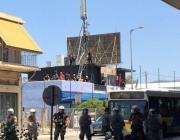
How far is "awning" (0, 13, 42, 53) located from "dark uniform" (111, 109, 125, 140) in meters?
15.6

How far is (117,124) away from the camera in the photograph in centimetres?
2331

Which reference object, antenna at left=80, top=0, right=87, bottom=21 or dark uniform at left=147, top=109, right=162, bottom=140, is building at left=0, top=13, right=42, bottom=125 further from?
antenna at left=80, top=0, right=87, bottom=21

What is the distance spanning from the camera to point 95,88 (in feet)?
211

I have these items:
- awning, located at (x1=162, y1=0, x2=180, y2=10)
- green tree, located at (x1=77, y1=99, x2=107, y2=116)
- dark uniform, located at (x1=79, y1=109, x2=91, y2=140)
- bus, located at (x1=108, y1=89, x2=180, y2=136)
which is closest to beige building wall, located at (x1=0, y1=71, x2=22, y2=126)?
bus, located at (x1=108, y1=89, x2=180, y2=136)

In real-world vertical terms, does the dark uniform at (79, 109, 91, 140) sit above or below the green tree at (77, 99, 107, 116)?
below

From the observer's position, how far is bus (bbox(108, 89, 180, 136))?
94.6 feet

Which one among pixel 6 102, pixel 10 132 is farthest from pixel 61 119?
pixel 6 102

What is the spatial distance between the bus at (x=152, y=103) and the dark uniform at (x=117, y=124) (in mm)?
2338

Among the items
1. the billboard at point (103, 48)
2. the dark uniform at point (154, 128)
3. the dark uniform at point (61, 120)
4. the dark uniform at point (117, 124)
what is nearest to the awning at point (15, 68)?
the dark uniform at point (117, 124)

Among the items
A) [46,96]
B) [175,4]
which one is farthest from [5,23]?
[175,4]

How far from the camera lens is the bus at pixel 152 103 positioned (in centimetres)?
2884

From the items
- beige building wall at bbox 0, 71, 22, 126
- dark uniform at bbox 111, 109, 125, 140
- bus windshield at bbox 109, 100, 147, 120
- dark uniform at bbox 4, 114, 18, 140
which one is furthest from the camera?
beige building wall at bbox 0, 71, 22, 126

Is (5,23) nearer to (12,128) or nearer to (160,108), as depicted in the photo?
(160,108)

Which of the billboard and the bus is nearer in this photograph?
the bus
